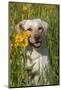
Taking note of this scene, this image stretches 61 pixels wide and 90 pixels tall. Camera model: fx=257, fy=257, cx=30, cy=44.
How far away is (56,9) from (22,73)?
639 millimetres

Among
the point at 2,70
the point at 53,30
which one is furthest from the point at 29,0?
the point at 2,70

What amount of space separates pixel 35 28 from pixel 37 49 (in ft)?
0.60

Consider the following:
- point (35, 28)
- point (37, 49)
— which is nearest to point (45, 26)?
point (35, 28)

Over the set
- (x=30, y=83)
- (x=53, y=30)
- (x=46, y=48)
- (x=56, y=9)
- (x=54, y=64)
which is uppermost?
(x=56, y=9)

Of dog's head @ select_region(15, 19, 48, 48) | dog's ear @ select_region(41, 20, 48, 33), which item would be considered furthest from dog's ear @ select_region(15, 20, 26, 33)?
dog's ear @ select_region(41, 20, 48, 33)

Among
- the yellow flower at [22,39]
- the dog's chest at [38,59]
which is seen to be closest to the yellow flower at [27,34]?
the yellow flower at [22,39]

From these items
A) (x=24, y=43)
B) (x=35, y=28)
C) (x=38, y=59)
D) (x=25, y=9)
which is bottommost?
(x=38, y=59)

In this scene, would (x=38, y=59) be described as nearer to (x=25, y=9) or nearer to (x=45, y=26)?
(x=45, y=26)

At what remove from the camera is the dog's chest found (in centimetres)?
220

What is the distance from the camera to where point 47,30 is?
225 centimetres

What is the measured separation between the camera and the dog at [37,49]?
2201 millimetres

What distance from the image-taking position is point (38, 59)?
2.22 metres

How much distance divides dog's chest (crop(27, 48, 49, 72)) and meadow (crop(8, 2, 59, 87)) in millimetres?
44

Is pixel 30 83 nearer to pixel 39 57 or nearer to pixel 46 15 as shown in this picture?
pixel 39 57
